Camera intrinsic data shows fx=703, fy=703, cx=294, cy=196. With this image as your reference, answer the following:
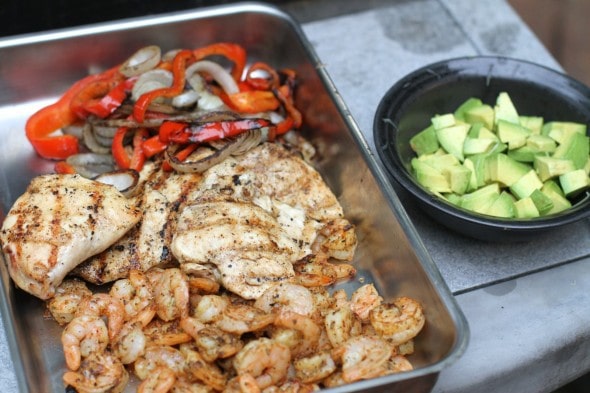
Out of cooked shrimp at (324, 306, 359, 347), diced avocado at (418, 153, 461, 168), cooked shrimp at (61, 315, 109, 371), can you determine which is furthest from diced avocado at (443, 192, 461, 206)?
cooked shrimp at (61, 315, 109, 371)

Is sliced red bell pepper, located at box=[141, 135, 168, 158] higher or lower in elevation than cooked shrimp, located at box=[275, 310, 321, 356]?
higher

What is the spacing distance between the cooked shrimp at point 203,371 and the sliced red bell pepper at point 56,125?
130 centimetres

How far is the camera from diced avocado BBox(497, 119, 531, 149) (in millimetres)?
2961

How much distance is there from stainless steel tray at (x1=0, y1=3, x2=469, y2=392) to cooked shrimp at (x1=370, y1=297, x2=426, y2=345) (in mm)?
50

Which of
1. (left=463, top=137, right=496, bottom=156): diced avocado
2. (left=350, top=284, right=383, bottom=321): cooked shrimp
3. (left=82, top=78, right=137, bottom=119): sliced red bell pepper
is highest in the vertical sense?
(left=82, top=78, right=137, bottom=119): sliced red bell pepper

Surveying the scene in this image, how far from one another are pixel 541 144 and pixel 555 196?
0.27 meters

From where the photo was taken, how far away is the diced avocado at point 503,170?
285cm

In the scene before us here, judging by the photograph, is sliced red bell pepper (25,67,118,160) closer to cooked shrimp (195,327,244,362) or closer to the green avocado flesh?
cooked shrimp (195,327,244,362)

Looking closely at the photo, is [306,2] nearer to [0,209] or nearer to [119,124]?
[119,124]

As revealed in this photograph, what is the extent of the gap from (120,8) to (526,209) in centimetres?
→ 243

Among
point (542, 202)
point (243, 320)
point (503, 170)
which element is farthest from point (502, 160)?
point (243, 320)

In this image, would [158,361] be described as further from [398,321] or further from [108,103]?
[108,103]

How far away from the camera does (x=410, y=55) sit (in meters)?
3.80

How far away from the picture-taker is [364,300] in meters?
Answer: 2.57
